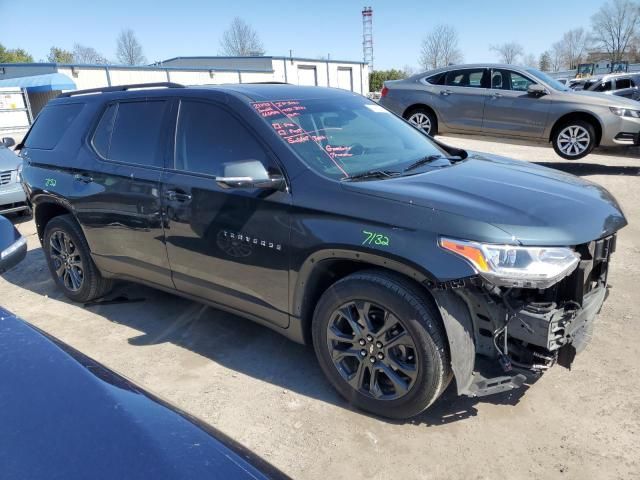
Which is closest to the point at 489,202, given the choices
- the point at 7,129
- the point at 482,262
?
the point at 482,262

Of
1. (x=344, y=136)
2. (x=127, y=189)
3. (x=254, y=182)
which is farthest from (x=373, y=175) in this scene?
(x=127, y=189)

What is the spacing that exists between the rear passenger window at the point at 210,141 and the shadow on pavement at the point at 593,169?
24.7ft

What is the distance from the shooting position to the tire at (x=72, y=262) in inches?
172

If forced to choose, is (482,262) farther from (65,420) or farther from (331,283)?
(65,420)

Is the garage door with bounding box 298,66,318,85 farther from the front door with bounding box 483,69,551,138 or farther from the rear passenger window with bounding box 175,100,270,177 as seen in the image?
the rear passenger window with bounding box 175,100,270,177

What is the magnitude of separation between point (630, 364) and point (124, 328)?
369 cm

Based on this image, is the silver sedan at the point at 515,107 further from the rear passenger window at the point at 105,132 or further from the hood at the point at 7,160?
the hood at the point at 7,160

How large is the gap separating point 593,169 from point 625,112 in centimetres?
114

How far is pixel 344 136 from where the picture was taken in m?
3.31

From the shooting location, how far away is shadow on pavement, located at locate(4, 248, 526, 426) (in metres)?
2.98

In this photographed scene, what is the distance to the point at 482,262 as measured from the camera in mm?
2309

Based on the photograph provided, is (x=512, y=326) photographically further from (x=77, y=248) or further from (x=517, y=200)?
(x=77, y=248)

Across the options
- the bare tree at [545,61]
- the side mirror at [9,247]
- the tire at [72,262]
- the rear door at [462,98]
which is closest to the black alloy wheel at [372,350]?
the side mirror at [9,247]

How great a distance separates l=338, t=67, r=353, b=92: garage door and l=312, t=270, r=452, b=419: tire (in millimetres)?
49438
